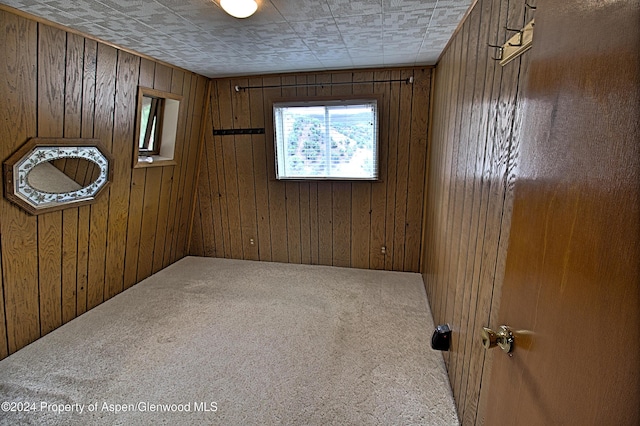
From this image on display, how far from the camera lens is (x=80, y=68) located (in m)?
2.33

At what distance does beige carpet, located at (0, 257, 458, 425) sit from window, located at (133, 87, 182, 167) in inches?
50.7

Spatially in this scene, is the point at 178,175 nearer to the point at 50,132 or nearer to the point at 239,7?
the point at 50,132

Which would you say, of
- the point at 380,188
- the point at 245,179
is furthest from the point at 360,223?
the point at 245,179

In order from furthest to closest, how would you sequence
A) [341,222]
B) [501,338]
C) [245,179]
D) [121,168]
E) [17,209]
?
[245,179], [341,222], [121,168], [17,209], [501,338]

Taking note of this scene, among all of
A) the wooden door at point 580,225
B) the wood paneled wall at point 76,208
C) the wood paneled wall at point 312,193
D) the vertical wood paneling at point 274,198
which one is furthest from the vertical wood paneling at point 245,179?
the wooden door at point 580,225

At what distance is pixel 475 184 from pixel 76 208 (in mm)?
2714

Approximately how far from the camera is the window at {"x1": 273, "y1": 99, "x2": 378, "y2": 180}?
3463 millimetres

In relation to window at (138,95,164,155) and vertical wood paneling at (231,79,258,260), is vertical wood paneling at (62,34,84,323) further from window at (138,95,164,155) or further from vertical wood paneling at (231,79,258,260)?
vertical wood paneling at (231,79,258,260)

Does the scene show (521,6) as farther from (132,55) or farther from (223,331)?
(132,55)

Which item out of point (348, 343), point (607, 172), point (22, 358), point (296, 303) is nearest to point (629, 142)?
point (607, 172)

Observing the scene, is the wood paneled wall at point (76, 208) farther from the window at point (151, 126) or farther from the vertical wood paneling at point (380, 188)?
the vertical wood paneling at point (380, 188)

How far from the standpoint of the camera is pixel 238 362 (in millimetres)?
2180

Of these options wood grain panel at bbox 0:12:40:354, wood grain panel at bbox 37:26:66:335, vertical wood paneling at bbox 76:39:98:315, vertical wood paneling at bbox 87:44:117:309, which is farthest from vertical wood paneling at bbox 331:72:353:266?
wood grain panel at bbox 0:12:40:354

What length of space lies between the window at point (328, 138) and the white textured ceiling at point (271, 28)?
500mm
